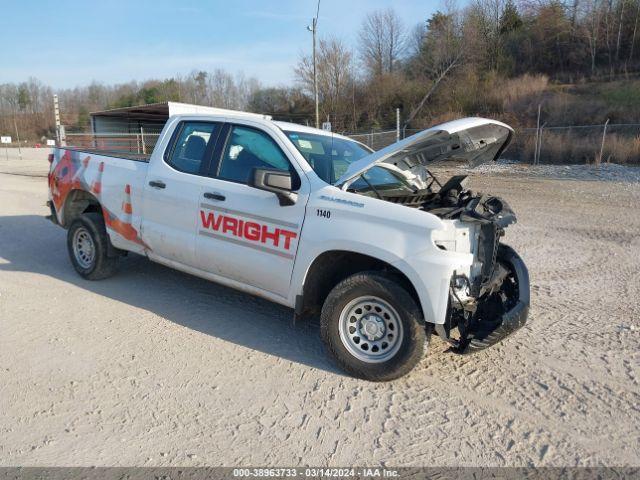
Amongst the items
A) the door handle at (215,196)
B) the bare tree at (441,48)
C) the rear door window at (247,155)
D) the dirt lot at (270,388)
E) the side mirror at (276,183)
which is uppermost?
the bare tree at (441,48)

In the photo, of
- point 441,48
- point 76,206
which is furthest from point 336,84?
point 76,206

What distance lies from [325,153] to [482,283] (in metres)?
1.80

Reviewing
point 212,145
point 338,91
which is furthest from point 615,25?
point 212,145

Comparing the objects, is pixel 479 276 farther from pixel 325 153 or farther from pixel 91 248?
pixel 91 248

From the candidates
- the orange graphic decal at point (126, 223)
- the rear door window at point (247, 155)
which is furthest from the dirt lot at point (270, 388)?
the rear door window at point (247, 155)

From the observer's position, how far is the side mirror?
12.4ft

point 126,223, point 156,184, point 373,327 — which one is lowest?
point 373,327

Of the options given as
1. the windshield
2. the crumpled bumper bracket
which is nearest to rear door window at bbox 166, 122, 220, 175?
the windshield

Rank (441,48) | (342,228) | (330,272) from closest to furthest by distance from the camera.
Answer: (342,228)
(330,272)
(441,48)

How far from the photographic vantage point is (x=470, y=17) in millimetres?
44938

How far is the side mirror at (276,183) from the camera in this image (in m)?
3.78

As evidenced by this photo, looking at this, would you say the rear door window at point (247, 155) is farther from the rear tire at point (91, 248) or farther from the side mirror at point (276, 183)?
the rear tire at point (91, 248)

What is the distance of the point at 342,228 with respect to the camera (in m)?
3.70

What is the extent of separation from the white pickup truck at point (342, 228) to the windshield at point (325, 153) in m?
0.02
